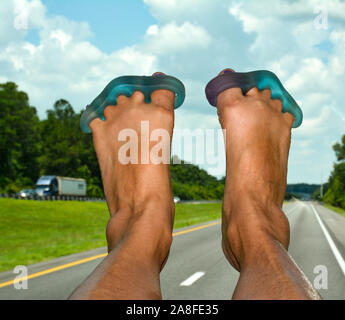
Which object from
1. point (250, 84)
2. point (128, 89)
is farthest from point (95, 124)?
point (250, 84)

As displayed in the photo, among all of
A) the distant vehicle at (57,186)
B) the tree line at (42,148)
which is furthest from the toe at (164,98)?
the tree line at (42,148)

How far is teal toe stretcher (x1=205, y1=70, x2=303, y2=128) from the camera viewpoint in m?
2.76

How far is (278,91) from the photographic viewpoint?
2.91 meters

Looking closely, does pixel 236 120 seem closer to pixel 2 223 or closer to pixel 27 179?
pixel 2 223

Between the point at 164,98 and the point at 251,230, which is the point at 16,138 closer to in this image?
the point at 164,98

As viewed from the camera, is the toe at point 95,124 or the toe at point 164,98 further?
the toe at point 95,124

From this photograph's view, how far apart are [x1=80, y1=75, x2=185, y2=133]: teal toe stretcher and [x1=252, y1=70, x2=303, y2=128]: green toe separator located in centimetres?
45

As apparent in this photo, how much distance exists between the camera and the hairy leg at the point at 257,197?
5.35 feet

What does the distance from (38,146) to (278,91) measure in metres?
69.2

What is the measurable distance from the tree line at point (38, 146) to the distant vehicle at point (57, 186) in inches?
440

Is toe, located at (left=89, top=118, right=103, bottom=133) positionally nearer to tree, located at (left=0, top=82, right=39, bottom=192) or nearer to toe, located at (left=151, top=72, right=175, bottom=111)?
toe, located at (left=151, top=72, right=175, bottom=111)

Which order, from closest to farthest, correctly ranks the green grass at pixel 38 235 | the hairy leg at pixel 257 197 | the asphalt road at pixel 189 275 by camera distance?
the hairy leg at pixel 257 197, the asphalt road at pixel 189 275, the green grass at pixel 38 235

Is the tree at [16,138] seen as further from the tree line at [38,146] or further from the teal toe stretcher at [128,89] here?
the teal toe stretcher at [128,89]
